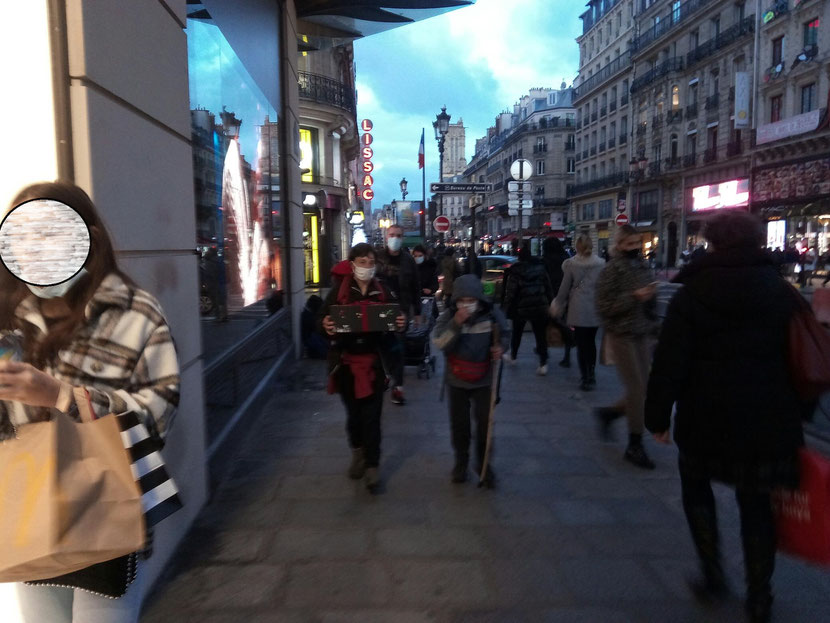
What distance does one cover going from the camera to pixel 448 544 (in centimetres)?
378

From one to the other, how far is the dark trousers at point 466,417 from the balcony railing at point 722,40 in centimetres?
3968

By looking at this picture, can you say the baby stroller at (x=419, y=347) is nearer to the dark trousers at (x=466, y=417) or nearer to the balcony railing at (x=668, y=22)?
the dark trousers at (x=466, y=417)

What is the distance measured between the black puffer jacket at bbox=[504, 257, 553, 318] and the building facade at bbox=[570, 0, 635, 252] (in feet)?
150

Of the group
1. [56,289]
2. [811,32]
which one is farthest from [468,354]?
[811,32]

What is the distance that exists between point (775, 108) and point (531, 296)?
32.5 meters

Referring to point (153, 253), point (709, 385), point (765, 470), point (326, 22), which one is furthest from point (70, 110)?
point (326, 22)

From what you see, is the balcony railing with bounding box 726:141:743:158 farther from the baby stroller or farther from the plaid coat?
the plaid coat

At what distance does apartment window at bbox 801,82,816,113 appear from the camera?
30.9 metres

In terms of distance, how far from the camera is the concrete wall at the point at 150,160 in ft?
8.78

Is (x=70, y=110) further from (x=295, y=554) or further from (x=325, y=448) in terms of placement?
(x=325, y=448)

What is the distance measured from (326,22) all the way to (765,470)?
1043 cm

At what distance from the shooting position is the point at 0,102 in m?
2.55

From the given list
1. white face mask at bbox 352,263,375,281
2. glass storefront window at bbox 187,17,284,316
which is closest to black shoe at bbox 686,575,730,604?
white face mask at bbox 352,263,375,281

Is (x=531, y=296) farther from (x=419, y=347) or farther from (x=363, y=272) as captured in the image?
(x=363, y=272)
